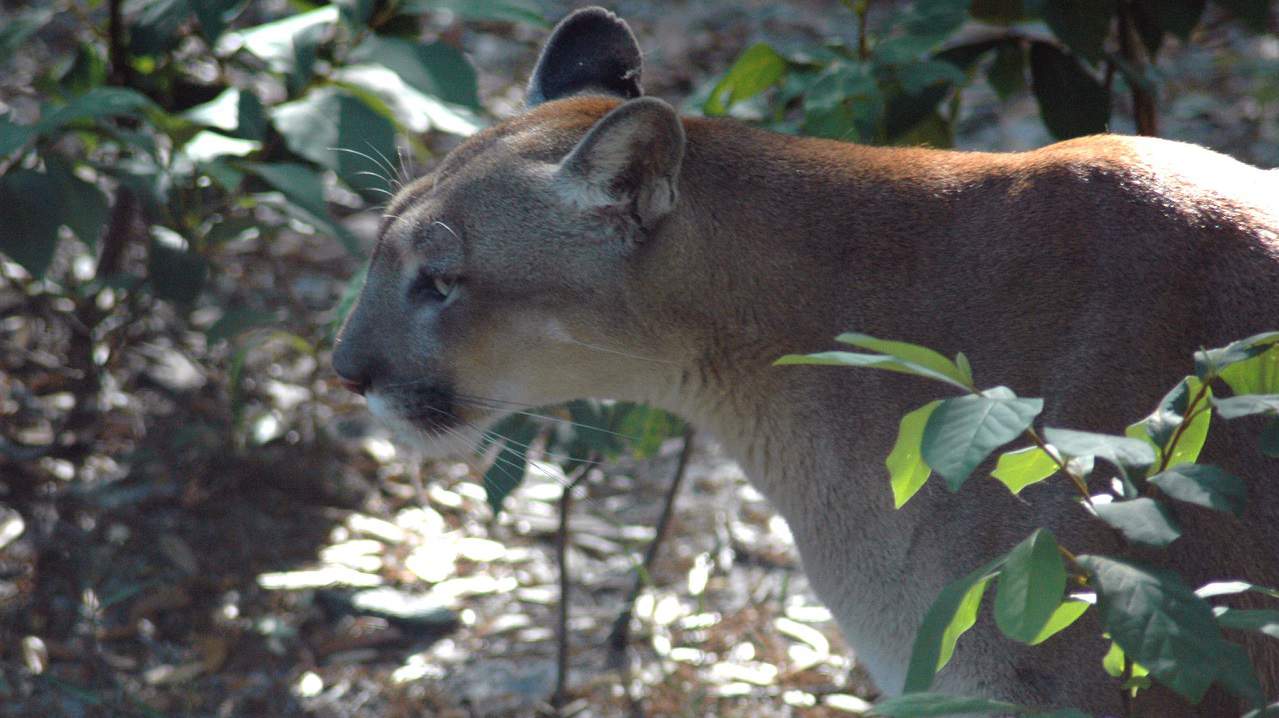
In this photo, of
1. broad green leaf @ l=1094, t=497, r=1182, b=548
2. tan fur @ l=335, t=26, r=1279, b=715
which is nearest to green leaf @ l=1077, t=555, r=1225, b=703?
broad green leaf @ l=1094, t=497, r=1182, b=548

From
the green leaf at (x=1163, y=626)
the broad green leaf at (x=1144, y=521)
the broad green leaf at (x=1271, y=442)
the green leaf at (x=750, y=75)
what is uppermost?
the broad green leaf at (x=1271, y=442)

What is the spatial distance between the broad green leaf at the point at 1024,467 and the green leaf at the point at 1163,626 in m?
0.23

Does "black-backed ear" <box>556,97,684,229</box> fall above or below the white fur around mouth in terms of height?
above

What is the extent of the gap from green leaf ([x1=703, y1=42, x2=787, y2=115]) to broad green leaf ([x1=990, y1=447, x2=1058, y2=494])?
228 centimetres

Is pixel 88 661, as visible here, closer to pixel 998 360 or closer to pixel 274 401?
pixel 274 401

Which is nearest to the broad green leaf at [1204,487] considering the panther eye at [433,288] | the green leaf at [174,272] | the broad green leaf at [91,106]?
the panther eye at [433,288]

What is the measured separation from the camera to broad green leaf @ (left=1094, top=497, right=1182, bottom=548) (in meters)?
1.80

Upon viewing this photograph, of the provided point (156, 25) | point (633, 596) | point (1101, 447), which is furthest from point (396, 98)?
point (1101, 447)

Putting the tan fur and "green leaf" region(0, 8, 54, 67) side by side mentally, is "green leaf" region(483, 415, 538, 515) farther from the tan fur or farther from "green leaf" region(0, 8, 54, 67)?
"green leaf" region(0, 8, 54, 67)

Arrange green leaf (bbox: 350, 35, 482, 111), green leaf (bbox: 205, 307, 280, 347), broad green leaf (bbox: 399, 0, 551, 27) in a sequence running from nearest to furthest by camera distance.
→ green leaf (bbox: 350, 35, 482, 111) < broad green leaf (bbox: 399, 0, 551, 27) < green leaf (bbox: 205, 307, 280, 347)

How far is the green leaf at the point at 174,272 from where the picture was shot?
495cm

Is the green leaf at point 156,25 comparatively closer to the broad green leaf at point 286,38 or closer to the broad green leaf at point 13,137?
the broad green leaf at point 286,38

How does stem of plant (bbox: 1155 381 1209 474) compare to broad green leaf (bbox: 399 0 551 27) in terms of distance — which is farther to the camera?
broad green leaf (bbox: 399 0 551 27)

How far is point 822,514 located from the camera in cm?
312
